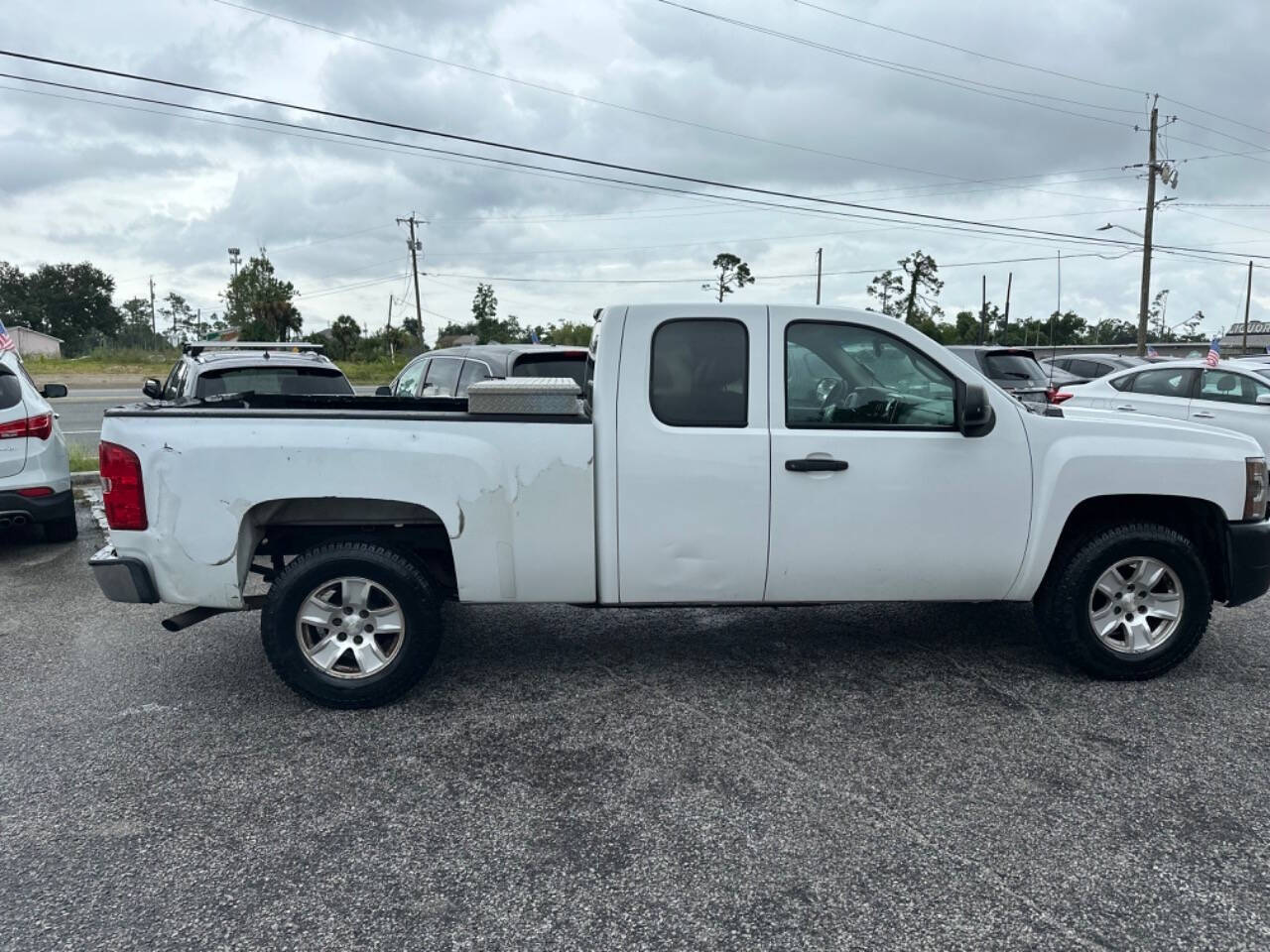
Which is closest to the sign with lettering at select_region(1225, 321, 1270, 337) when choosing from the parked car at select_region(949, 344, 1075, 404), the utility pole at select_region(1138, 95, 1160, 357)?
the utility pole at select_region(1138, 95, 1160, 357)

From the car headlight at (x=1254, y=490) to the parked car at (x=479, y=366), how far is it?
551cm

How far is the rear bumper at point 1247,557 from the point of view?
471cm

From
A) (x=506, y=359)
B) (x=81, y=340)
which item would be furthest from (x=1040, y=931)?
(x=81, y=340)

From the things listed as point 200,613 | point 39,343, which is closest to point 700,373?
point 200,613

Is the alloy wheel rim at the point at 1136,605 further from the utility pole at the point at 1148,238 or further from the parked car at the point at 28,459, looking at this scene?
the utility pole at the point at 1148,238

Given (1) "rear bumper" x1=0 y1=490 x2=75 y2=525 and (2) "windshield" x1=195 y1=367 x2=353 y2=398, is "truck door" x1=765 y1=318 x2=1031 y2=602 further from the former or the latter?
(1) "rear bumper" x1=0 y1=490 x2=75 y2=525

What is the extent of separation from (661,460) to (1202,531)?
2941mm

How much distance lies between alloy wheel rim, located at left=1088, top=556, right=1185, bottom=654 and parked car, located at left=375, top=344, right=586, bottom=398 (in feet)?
17.1

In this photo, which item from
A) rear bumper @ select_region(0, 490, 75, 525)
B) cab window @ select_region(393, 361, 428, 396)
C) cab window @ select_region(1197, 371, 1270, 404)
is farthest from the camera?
cab window @ select_region(393, 361, 428, 396)

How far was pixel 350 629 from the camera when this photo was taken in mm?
4438

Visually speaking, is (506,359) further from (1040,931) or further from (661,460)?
(1040,931)

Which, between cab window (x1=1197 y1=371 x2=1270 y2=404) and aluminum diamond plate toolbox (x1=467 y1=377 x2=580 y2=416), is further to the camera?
cab window (x1=1197 y1=371 x2=1270 y2=404)

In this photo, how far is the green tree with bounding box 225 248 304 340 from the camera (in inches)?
2591

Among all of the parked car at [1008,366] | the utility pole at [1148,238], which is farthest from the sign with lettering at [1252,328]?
the parked car at [1008,366]
